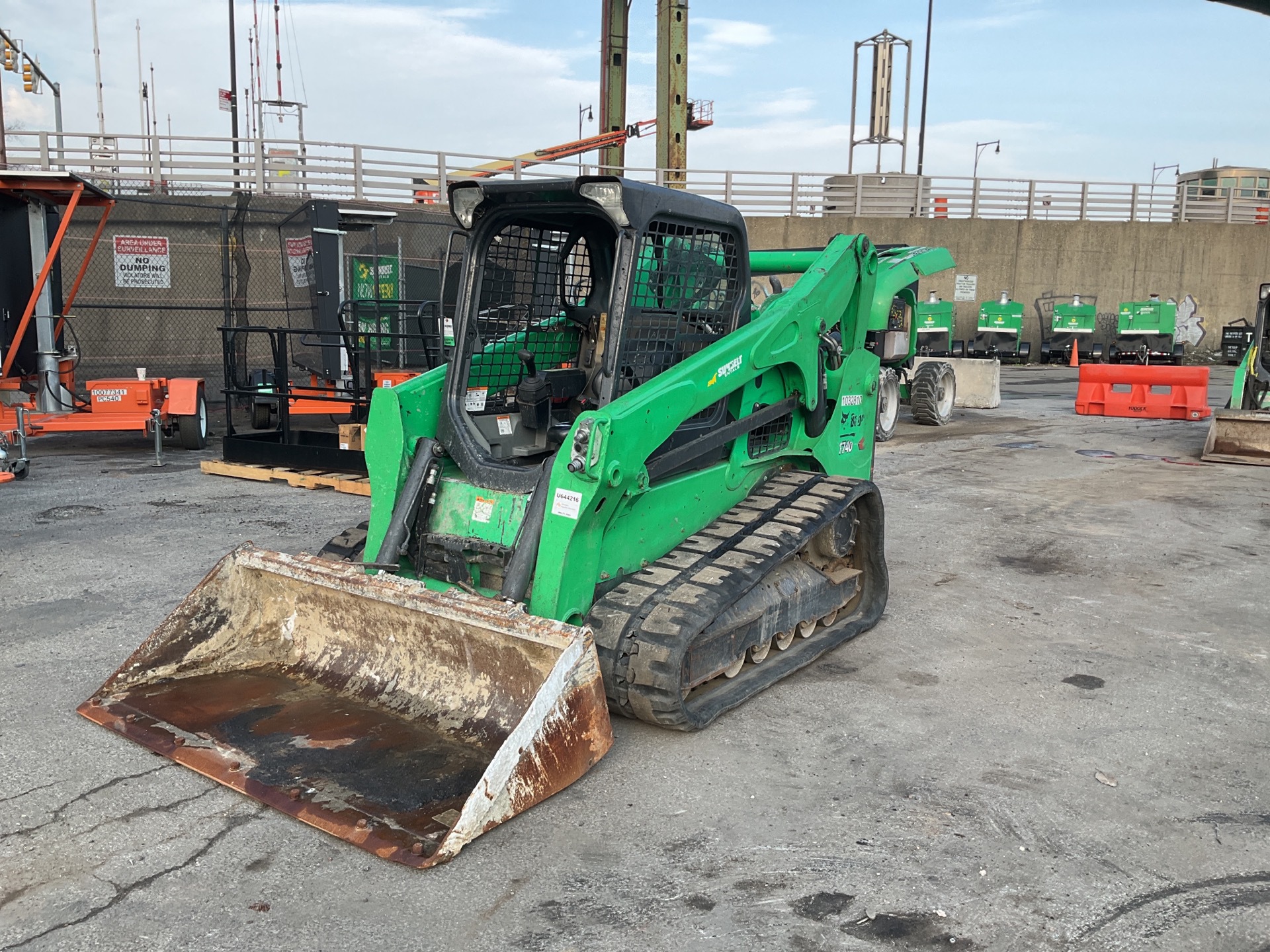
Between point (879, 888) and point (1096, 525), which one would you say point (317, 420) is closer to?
point (1096, 525)

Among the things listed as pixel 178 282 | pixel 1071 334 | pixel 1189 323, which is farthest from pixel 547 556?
pixel 1189 323

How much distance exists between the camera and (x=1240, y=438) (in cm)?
1179

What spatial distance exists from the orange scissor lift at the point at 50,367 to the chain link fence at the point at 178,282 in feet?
13.1

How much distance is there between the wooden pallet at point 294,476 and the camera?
952 centimetres

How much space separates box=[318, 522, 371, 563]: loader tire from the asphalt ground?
3.55 ft

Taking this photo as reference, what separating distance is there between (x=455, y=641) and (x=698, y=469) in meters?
1.58

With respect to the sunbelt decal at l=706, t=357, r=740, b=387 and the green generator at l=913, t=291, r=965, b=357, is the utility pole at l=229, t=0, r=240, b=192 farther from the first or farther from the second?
the sunbelt decal at l=706, t=357, r=740, b=387

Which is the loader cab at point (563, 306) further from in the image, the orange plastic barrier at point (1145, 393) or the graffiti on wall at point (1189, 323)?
the graffiti on wall at point (1189, 323)

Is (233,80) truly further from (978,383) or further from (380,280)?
(978,383)

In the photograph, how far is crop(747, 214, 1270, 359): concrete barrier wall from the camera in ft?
101

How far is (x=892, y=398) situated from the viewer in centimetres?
1449

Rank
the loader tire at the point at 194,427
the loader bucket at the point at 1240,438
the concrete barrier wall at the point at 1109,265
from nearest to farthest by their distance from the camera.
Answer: the loader bucket at the point at 1240,438 → the loader tire at the point at 194,427 → the concrete barrier wall at the point at 1109,265

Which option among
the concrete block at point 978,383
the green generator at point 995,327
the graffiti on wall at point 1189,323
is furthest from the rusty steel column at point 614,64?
the graffiti on wall at point 1189,323

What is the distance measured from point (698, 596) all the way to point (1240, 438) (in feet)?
32.7
